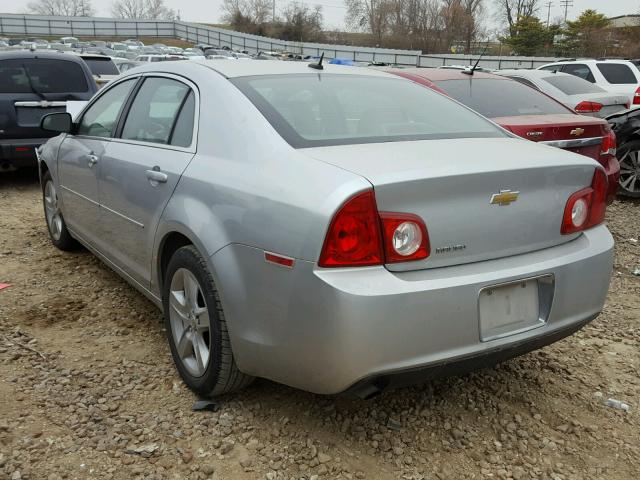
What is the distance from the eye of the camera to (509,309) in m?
2.35

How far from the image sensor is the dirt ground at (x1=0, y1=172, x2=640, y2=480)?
2422 millimetres

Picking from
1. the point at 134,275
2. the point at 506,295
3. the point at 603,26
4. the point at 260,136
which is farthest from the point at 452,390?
the point at 603,26

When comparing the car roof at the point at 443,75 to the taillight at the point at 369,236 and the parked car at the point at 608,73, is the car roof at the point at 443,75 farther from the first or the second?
the parked car at the point at 608,73

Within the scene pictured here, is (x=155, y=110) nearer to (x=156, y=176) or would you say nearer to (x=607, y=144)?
(x=156, y=176)

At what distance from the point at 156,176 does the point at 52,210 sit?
260 centimetres

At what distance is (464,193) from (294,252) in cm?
67

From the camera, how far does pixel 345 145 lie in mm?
2521

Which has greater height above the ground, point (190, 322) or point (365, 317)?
point (365, 317)

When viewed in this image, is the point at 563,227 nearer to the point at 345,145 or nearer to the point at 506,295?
the point at 506,295

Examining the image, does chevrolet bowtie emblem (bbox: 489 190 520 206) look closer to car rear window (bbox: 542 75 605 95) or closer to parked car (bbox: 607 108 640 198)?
parked car (bbox: 607 108 640 198)

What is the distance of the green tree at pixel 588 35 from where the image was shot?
51.2 meters

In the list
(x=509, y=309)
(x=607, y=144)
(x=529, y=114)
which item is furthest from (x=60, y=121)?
(x=607, y=144)

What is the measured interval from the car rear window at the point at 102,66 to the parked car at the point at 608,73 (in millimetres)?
9492

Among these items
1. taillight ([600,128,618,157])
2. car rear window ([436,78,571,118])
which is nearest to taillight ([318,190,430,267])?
car rear window ([436,78,571,118])
